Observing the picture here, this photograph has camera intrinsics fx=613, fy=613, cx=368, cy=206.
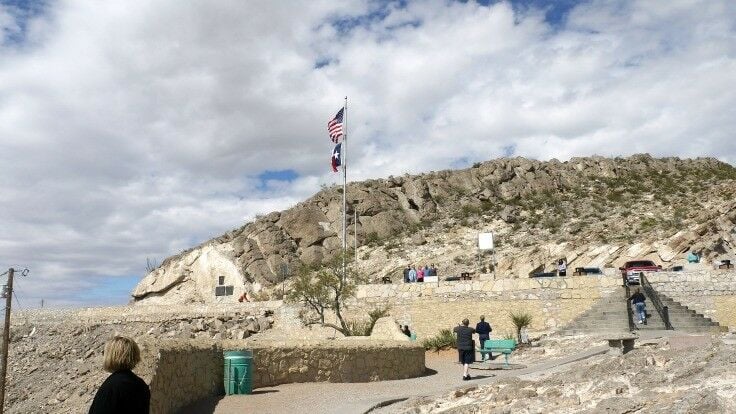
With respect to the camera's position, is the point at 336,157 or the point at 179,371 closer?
the point at 179,371

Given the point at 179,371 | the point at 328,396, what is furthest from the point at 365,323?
the point at 179,371

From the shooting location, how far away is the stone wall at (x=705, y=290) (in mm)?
25562

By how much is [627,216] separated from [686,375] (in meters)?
42.4

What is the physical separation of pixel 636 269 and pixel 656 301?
458cm

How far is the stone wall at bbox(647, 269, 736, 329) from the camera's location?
25562mm

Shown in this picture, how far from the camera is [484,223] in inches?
1964

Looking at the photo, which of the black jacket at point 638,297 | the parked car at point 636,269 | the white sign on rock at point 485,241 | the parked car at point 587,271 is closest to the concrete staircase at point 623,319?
the black jacket at point 638,297

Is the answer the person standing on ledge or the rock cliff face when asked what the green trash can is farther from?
the rock cliff face

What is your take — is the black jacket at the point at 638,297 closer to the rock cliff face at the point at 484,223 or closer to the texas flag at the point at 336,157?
the rock cliff face at the point at 484,223

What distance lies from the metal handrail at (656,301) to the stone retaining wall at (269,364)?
1220cm

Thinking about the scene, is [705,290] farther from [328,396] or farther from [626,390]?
[626,390]

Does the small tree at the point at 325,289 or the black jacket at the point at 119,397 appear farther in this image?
the small tree at the point at 325,289

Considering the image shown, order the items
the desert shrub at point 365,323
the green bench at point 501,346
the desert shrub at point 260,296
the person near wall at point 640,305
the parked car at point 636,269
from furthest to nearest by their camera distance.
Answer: the desert shrub at point 260,296, the parked car at point 636,269, the desert shrub at point 365,323, the person near wall at point 640,305, the green bench at point 501,346

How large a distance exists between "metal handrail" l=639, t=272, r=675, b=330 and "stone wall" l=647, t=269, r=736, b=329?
548 mm
